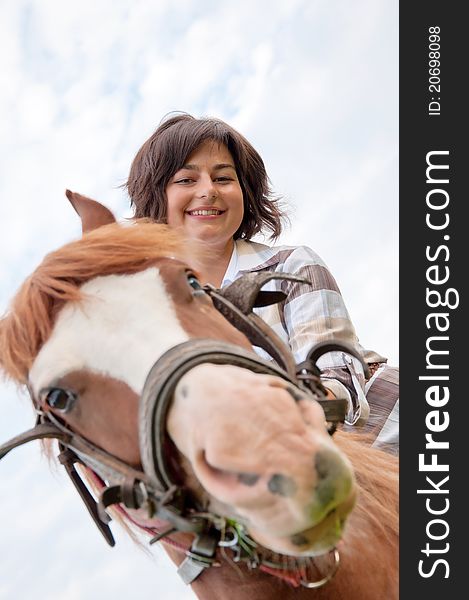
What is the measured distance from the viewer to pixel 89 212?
281 centimetres

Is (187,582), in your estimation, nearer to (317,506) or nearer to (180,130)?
(317,506)

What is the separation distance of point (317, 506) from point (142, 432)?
0.52m

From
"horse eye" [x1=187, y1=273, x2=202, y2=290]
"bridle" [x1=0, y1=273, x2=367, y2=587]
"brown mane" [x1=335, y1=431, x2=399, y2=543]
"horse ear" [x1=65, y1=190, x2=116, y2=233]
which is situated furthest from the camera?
"horse ear" [x1=65, y1=190, x2=116, y2=233]

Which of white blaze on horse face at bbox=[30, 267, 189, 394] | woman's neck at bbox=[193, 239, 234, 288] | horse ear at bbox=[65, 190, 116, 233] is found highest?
horse ear at bbox=[65, 190, 116, 233]

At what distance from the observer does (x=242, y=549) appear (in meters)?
1.81

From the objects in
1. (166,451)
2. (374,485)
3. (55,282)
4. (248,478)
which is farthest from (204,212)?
(248,478)

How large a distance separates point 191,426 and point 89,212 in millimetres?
1543

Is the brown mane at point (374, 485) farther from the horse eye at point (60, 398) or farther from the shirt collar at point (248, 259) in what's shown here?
the shirt collar at point (248, 259)

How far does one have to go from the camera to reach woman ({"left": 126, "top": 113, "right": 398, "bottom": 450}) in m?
3.30

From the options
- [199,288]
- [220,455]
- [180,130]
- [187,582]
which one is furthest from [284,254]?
[220,455]

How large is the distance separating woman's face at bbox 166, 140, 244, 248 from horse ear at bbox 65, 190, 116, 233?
3.43 feet

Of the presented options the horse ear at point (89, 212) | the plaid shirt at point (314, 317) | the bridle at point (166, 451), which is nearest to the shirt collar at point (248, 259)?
the plaid shirt at point (314, 317)

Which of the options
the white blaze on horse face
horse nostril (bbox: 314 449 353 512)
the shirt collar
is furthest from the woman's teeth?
horse nostril (bbox: 314 449 353 512)

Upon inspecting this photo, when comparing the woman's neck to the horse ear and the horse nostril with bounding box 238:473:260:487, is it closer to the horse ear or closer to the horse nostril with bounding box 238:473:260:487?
the horse ear
